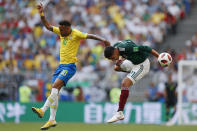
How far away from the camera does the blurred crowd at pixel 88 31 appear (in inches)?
1000

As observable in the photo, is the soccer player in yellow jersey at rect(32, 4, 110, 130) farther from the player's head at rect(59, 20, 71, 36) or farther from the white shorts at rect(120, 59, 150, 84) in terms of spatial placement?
the white shorts at rect(120, 59, 150, 84)

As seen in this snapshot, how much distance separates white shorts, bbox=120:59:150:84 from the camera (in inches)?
625

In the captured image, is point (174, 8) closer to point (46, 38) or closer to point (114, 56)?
point (46, 38)

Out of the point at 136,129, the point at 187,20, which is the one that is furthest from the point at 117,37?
the point at 136,129

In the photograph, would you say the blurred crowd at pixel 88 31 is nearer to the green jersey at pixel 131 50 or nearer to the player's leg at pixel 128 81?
the player's leg at pixel 128 81

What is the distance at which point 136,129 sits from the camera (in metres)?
18.8

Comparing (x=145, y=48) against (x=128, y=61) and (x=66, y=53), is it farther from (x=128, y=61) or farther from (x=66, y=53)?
(x=66, y=53)

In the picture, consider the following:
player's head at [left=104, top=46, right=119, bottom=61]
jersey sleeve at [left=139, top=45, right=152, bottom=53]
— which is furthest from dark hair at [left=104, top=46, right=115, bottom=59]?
jersey sleeve at [left=139, top=45, right=152, bottom=53]


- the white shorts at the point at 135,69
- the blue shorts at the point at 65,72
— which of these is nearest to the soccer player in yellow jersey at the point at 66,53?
the blue shorts at the point at 65,72

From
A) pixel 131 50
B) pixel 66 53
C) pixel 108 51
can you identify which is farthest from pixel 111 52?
pixel 66 53

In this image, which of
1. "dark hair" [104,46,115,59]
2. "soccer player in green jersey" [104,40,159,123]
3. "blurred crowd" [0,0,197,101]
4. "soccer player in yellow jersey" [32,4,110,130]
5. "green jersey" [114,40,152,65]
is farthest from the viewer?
"blurred crowd" [0,0,197,101]

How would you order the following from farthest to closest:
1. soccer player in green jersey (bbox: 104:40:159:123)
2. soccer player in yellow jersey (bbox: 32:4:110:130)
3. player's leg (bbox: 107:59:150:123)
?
soccer player in yellow jersey (bbox: 32:4:110:130)
player's leg (bbox: 107:59:150:123)
soccer player in green jersey (bbox: 104:40:159:123)

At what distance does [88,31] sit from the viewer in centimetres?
2873

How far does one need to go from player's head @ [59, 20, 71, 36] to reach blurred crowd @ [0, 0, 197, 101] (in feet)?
29.5
